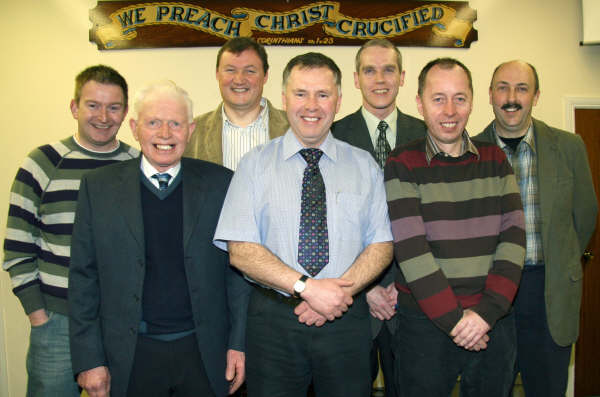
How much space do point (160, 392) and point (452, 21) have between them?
3.77m

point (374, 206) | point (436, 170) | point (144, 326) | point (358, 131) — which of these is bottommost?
point (144, 326)

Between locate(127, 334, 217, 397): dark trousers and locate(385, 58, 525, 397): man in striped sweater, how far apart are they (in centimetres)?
87

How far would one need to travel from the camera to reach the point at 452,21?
3762mm

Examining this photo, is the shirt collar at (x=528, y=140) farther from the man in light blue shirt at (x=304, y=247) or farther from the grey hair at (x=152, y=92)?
the grey hair at (x=152, y=92)

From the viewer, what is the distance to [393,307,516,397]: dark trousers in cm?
169

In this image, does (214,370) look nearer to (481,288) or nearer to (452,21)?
(481,288)

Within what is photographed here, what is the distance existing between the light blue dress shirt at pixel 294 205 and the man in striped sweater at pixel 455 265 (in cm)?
10

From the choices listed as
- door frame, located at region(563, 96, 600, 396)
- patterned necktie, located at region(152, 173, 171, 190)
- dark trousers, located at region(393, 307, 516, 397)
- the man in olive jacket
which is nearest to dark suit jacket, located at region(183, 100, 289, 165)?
the man in olive jacket

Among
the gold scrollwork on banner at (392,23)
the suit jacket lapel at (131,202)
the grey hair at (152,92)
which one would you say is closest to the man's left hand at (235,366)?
the suit jacket lapel at (131,202)

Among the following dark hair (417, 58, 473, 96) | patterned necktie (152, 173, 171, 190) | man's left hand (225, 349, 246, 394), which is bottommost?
man's left hand (225, 349, 246, 394)

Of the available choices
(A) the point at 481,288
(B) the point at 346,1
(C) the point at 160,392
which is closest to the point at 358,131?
(A) the point at 481,288

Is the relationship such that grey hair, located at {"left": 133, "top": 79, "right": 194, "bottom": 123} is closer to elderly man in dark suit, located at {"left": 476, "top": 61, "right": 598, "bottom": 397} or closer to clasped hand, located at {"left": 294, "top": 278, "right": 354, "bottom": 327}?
clasped hand, located at {"left": 294, "top": 278, "right": 354, "bottom": 327}

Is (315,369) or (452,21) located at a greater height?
(452,21)

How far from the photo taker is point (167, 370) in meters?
1.59
